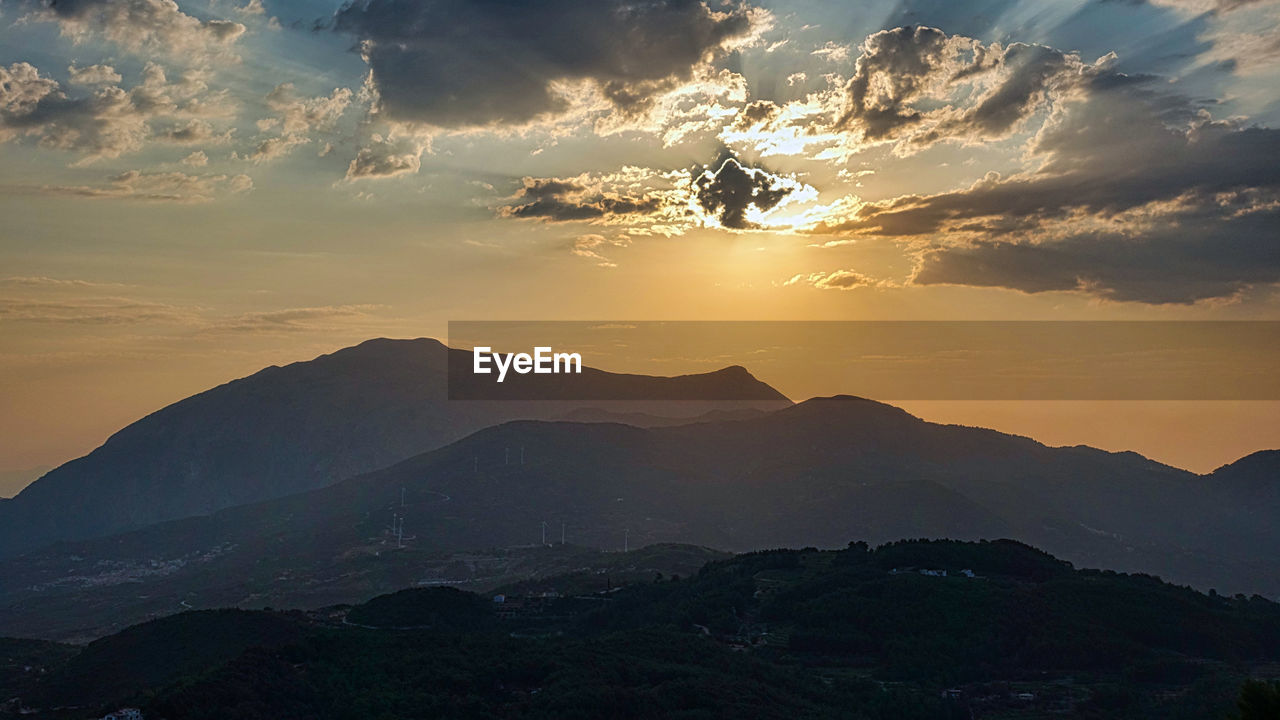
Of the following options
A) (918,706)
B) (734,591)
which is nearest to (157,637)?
(734,591)

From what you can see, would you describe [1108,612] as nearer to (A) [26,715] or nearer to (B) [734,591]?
(B) [734,591]

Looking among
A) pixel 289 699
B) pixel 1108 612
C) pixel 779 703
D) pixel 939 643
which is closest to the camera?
pixel 289 699

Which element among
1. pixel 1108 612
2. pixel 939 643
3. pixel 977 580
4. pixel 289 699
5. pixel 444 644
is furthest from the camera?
pixel 977 580

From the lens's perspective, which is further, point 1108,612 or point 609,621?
point 609,621

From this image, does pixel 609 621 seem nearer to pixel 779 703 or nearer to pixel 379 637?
pixel 379 637

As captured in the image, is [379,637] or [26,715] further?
[379,637]

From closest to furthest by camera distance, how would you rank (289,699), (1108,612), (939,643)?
(289,699), (939,643), (1108,612)

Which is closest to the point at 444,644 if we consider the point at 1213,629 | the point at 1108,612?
the point at 1108,612
